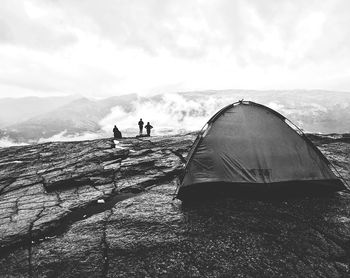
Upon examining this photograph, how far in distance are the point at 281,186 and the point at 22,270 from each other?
8154 mm

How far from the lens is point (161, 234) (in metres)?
7.72

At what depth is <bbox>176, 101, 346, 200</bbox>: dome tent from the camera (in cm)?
888

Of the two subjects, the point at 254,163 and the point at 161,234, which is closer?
the point at 161,234

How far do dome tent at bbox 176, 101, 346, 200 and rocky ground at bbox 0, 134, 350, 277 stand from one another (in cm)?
58

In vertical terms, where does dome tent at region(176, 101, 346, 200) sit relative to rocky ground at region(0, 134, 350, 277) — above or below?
above

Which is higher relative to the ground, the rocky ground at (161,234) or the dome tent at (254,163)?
the dome tent at (254,163)

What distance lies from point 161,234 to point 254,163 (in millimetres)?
3934

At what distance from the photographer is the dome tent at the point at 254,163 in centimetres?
888

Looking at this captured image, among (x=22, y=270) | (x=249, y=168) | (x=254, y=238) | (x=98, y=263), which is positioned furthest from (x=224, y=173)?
(x=22, y=270)

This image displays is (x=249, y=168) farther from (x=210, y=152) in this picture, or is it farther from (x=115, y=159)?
(x=115, y=159)

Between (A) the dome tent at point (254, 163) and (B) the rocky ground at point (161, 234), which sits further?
(A) the dome tent at point (254, 163)

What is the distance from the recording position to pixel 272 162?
9.04 m

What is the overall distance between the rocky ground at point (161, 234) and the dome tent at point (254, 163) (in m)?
0.58

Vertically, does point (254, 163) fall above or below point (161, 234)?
above
